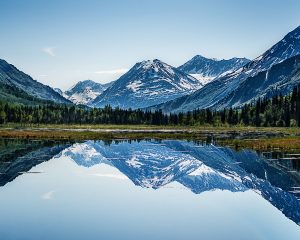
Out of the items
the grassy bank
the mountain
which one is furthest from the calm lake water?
the grassy bank

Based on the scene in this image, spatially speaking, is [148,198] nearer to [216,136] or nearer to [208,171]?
[208,171]

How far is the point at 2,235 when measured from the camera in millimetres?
23453

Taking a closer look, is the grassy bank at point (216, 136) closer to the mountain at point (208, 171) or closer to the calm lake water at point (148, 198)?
the mountain at point (208, 171)

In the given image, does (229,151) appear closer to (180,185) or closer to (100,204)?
(180,185)

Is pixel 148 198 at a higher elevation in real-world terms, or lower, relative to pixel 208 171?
higher

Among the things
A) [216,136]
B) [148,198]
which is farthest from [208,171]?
[216,136]

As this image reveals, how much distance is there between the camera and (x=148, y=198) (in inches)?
1446

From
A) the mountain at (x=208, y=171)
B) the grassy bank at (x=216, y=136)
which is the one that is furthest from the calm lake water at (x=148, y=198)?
the grassy bank at (x=216, y=136)

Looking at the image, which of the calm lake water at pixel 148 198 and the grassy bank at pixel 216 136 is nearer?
the calm lake water at pixel 148 198

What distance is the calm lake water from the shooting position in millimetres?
25312

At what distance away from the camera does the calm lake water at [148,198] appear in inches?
997

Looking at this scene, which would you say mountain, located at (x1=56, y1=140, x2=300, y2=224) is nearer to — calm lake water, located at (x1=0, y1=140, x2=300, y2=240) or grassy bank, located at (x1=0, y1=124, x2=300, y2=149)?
calm lake water, located at (x1=0, y1=140, x2=300, y2=240)

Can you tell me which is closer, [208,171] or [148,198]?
[148,198]

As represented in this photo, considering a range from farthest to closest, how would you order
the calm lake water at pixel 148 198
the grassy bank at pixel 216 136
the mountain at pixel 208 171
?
the grassy bank at pixel 216 136, the mountain at pixel 208 171, the calm lake water at pixel 148 198
